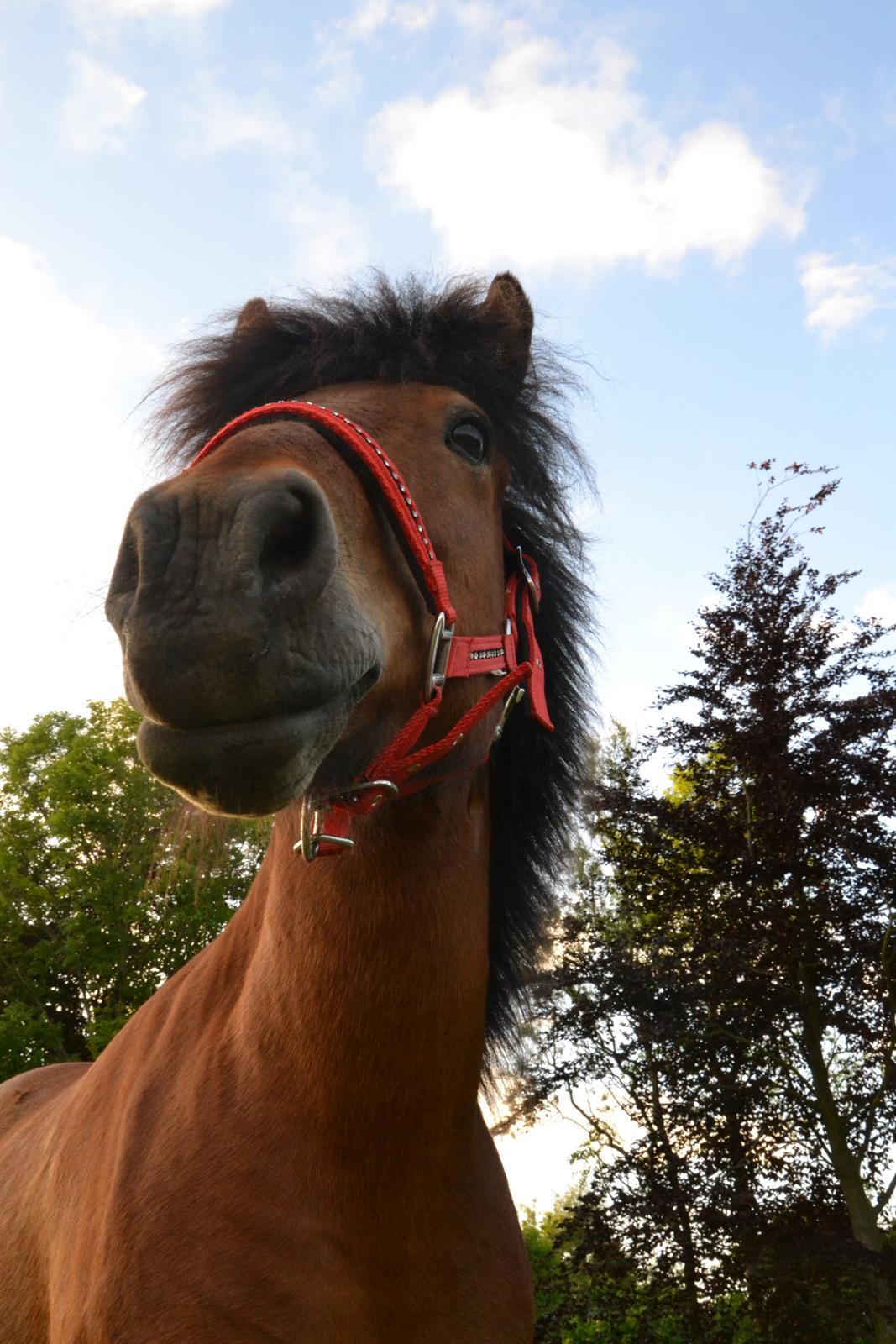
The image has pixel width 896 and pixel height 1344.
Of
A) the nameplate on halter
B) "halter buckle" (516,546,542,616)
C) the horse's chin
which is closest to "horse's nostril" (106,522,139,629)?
the horse's chin

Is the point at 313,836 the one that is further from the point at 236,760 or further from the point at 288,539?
the point at 288,539

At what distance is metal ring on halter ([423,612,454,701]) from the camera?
6.68 feet

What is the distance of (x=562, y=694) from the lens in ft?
9.74

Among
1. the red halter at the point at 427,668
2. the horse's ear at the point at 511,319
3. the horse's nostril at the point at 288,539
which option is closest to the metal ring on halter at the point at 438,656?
the red halter at the point at 427,668

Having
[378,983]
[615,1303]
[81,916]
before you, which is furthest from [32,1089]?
[81,916]

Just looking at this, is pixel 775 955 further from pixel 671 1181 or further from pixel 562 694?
pixel 562 694

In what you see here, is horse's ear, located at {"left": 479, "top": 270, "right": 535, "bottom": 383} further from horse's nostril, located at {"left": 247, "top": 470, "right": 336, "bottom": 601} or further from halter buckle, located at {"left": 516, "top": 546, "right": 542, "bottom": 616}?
horse's nostril, located at {"left": 247, "top": 470, "right": 336, "bottom": 601}

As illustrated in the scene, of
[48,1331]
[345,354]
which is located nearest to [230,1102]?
[48,1331]

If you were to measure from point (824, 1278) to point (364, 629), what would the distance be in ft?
22.3

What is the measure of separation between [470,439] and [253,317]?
754 millimetres

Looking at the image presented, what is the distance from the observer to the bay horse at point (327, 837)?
159cm

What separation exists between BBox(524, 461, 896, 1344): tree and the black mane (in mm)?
3650

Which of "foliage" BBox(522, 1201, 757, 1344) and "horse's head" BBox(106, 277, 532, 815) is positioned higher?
"horse's head" BBox(106, 277, 532, 815)

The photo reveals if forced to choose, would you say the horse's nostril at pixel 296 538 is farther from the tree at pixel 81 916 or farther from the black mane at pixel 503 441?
the tree at pixel 81 916
